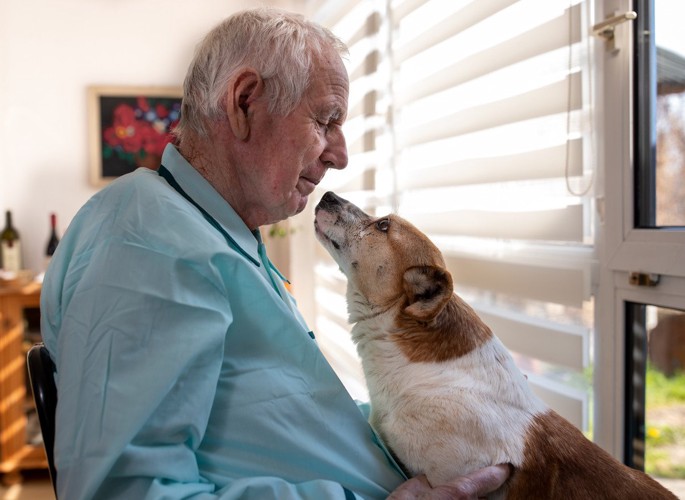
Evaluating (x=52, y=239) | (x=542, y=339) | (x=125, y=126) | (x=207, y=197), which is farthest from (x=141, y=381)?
(x=125, y=126)

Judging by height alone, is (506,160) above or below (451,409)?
above

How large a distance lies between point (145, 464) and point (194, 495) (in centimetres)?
8

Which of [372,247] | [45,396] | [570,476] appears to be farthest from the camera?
[372,247]

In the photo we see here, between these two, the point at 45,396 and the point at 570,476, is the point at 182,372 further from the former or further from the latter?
the point at 570,476

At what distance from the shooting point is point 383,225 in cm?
129

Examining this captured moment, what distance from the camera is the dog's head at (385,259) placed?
3.77 ft

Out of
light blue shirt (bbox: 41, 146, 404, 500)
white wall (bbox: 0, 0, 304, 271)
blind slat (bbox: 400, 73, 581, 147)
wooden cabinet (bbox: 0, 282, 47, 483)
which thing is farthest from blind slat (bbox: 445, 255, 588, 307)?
white wall (bbox: 0, 0, 304, 271)

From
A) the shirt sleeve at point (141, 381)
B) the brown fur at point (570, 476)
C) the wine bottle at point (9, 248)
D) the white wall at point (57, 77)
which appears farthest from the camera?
the white wall at point (57, 77)

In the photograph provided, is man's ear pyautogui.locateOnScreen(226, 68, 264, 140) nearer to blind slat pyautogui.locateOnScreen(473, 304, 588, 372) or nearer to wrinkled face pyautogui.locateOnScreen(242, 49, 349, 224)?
wrinkled face pyautogui.locateOnScreen(242, 49, 349, 224)

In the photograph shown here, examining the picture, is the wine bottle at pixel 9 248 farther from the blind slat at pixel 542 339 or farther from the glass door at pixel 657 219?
the glass door at pixel 657 219

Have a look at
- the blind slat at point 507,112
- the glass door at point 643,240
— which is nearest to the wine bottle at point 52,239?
the blind slat at point 507,112

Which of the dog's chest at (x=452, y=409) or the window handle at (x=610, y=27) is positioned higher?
the window handle at (x=610, y=27)

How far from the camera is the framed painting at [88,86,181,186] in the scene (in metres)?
3.78

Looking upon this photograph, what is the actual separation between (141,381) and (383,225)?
64 centimetres
